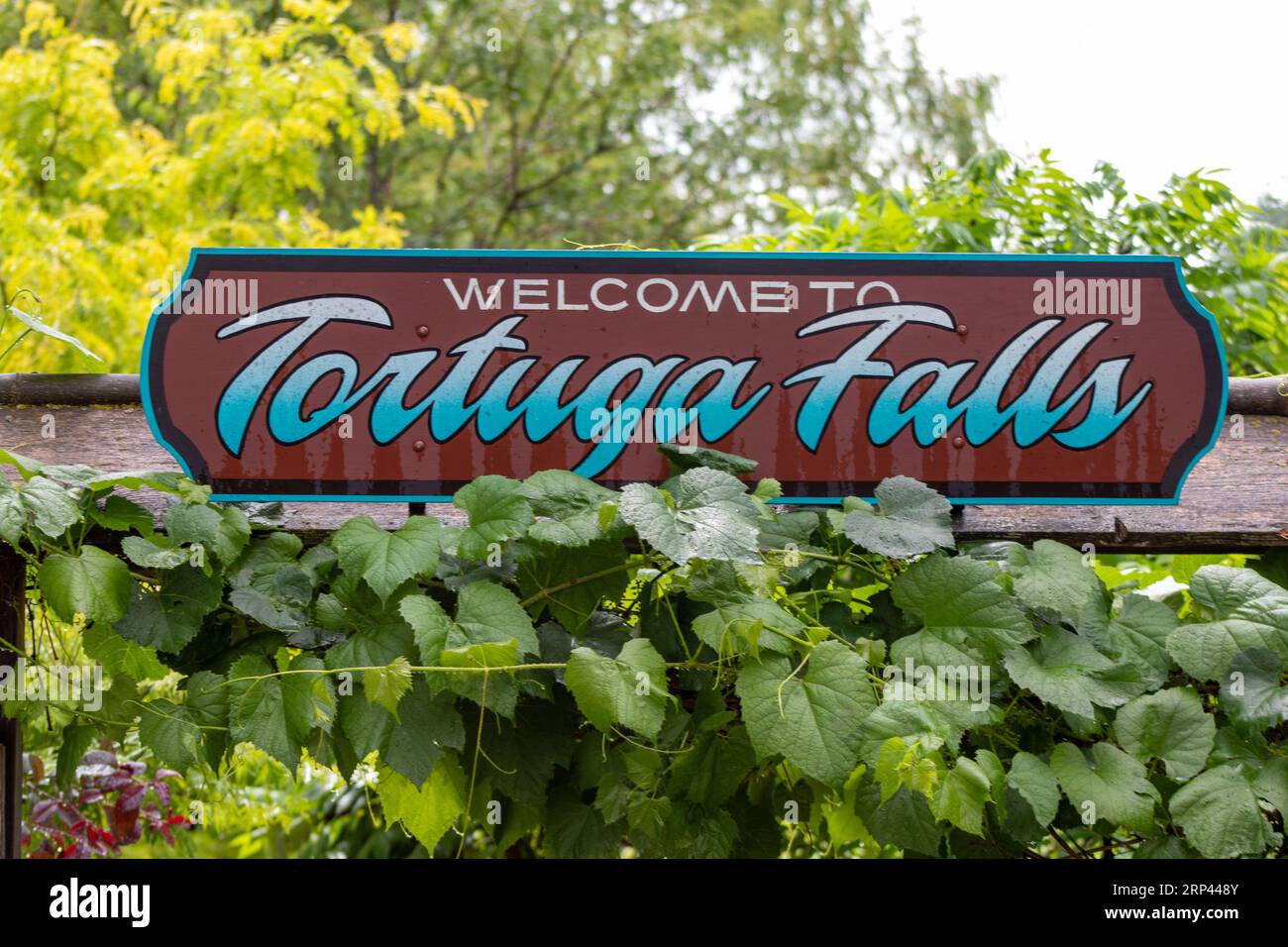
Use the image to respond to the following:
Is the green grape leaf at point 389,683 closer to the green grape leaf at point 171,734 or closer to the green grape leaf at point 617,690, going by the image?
the green grape leaf at point 617,690

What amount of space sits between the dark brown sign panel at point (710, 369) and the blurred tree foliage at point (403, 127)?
3.45m

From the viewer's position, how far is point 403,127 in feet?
36.6

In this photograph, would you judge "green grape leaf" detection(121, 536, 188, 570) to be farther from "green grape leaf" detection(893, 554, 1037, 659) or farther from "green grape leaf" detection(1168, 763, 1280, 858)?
"green grape leaf" detection(1168, 763, 1280, 858)

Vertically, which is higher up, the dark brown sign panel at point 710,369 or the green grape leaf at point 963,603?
the dark brown sign panel at point 710,369

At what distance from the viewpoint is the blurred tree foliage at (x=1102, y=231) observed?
4086 mm

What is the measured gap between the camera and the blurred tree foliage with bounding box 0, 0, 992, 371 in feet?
20.0

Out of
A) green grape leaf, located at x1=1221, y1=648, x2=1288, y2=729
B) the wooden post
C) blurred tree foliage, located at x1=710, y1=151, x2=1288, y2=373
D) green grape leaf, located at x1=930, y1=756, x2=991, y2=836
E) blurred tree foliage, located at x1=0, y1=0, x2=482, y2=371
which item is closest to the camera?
green grape leaf, located at x1=930, y1=756, x2=991, y2=836

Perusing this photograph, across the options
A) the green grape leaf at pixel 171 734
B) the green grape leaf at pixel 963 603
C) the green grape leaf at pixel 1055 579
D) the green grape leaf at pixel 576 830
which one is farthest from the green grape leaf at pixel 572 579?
the green grape leaf at pixel 1055 579

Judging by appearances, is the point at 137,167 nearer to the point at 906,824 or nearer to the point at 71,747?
the point at 71,747

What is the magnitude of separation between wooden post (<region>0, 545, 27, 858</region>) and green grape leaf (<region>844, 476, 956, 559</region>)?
174 centimetres

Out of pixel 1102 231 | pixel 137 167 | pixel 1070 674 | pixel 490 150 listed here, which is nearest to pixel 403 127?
pixel 490 150

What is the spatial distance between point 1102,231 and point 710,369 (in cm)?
222

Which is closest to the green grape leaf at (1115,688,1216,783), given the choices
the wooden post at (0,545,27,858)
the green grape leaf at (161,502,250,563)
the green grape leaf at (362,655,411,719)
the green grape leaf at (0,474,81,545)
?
the green grape leaf at (362,655,411,719)

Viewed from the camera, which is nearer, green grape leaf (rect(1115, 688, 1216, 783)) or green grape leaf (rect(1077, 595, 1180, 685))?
green grape leaf (rect(1115, 688, 1216, 783))
